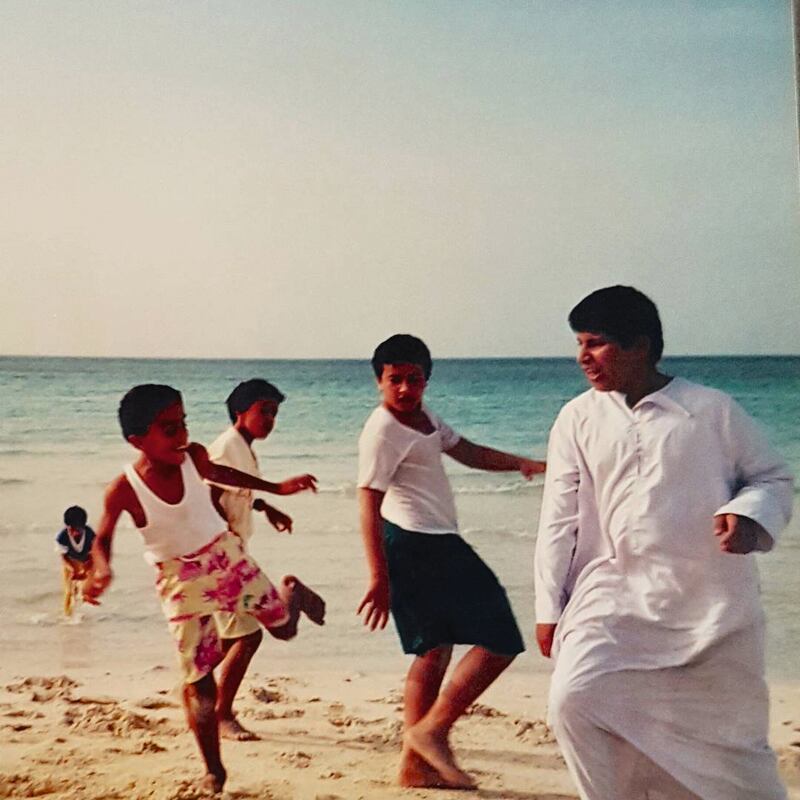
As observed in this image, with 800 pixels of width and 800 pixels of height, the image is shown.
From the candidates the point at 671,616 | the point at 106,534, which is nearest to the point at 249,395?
the point at 106,534

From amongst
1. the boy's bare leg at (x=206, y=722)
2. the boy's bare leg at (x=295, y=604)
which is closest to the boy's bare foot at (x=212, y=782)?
the boy's bare leg at (x=206, y=722)

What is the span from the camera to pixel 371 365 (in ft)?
8.16

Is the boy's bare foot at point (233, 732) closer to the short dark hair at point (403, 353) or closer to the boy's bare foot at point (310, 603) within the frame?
the boy's bare foot at point (310, 603)

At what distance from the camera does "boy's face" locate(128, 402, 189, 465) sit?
2412mm

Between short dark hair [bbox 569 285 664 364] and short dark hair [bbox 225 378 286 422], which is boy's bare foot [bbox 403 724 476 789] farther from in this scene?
short dark hair [bbox 569 285 664 364]

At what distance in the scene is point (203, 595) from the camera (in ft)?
7.86

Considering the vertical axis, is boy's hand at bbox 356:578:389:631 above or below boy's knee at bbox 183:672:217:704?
above

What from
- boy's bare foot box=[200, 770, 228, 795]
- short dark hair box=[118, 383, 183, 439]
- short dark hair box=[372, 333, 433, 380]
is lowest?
boy's bare foot box=[200, 770, 228, 795]

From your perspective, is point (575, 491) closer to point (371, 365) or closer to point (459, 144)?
point (371, 365)

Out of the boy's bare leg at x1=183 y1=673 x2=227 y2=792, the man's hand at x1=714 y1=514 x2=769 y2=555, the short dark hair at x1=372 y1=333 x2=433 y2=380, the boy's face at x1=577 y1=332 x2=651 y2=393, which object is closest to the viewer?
the man's hand at x1=714 y1=514 x2=769 y2=555

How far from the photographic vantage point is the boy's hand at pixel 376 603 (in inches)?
94.0

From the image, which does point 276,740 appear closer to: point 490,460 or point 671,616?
point 490,460

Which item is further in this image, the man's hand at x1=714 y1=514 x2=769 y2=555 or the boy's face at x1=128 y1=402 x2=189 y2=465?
the boy's face at x1=128 y1=402 x2=189 y2=465

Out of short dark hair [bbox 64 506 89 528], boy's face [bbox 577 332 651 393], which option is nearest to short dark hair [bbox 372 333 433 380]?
boy's face [bbox 577 332 651 393]
